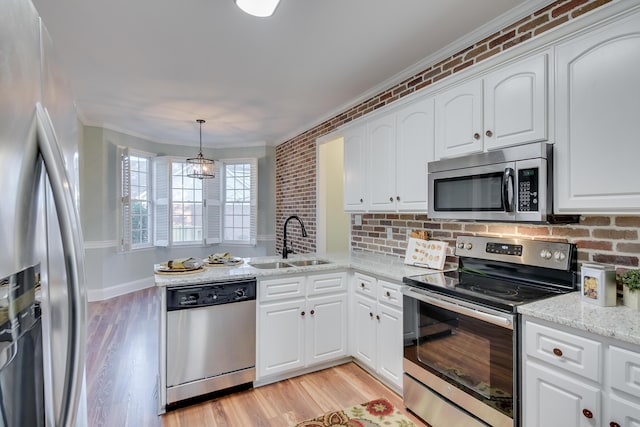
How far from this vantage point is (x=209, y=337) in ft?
7.72

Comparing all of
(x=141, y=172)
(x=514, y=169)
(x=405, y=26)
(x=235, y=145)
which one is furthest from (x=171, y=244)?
(x=514, y=169)

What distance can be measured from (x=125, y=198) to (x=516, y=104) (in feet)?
17.4

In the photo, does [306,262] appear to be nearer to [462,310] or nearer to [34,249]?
[462,310]

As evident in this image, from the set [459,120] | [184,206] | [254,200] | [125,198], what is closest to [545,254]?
Answer: [459,120]

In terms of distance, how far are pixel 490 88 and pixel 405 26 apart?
2.43 ft

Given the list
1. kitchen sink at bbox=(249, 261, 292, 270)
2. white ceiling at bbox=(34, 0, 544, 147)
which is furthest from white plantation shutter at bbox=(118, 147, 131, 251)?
kitchen sink at bbox=(249, 261, 292, 270)

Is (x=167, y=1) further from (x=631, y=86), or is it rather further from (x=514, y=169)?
(x=631, y=86)

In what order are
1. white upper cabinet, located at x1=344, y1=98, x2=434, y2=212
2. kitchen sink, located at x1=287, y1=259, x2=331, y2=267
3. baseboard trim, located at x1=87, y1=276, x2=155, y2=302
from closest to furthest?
white upper cabinet, located at x1=344, y1=98, x2=434, y2=212 < kitchen sink, located at x1=287, y1=259, x2=331, y2=267 < baseboard trim, located at x1=87, y1=276, x2=155, y2=302

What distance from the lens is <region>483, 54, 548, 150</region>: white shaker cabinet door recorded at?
1743 millimetres

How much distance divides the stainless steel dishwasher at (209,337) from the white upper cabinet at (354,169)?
127 cm

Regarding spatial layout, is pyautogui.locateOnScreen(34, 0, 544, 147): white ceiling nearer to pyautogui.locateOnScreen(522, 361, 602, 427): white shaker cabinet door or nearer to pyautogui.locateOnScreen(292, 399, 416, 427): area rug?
pyautogui.locateOnScreen(522, 361, 602, 427): white shaker cabinet door

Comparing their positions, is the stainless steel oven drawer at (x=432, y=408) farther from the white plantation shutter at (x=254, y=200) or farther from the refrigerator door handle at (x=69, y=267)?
the white plantation shutter at (x=254, y=200)

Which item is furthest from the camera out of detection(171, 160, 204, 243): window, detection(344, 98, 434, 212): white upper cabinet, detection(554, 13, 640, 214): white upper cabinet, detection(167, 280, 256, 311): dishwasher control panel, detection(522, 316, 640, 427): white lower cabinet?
detection(171, 160, 204, 243): window

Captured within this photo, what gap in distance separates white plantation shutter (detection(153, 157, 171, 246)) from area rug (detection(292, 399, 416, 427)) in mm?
4610
